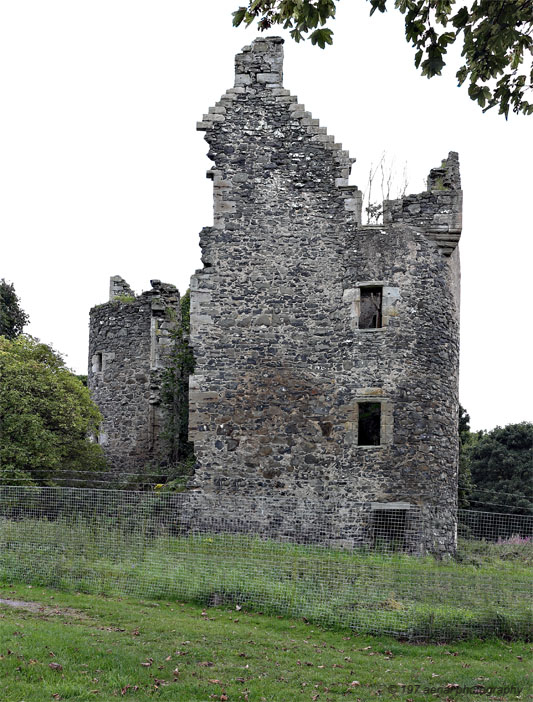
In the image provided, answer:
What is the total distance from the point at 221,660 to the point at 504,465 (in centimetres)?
2753

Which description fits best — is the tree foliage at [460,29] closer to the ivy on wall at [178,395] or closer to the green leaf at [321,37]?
the green leaf at [321,37]

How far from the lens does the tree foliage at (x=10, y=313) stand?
37.5 m

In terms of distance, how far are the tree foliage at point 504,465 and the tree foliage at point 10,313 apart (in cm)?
2149

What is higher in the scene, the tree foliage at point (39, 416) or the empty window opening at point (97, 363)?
the empty window opening at point (97, 363)

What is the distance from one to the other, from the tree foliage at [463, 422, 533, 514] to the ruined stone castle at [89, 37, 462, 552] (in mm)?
17023

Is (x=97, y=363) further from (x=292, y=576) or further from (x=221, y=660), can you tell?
(x=221, y=660)

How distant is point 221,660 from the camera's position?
30.0 ft

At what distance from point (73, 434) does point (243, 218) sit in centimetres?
712

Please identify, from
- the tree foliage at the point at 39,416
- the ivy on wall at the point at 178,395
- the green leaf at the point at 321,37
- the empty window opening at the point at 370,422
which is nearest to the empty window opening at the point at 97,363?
the ivy on wall at the point at 178,395

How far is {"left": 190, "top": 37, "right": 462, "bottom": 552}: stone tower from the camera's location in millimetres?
16969

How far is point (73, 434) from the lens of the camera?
20344 millimetres

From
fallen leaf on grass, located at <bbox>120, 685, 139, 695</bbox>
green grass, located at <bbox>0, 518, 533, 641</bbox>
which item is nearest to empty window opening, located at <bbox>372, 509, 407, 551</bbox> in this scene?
green grass, located at <bbox>0, 518, 533, 641</bbox>

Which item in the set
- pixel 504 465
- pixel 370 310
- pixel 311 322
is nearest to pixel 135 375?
pixel 311 322

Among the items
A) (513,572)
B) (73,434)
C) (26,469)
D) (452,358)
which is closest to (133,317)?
(73,434)
